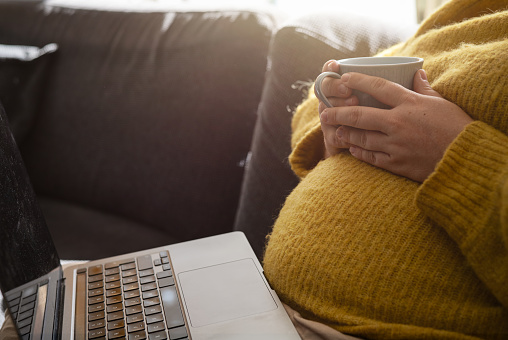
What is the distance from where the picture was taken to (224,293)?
609 millimetres

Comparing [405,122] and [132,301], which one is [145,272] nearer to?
[132,301]

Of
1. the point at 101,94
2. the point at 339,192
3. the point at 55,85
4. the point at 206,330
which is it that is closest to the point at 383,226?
the point at 339,192

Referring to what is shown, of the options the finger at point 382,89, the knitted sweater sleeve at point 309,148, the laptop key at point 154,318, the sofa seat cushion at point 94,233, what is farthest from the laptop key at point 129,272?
the sofa seat cushion at point 94,233

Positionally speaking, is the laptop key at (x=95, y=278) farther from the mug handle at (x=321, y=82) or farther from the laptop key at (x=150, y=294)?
the mug handle at (x=321, y=82)

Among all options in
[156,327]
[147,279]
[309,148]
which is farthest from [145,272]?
[309,148]

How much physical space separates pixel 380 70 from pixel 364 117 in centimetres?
6

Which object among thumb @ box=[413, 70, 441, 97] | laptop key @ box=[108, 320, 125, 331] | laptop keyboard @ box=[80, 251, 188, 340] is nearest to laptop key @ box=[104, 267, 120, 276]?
laptop keyboard @ box=[80, 251, 188, 340]

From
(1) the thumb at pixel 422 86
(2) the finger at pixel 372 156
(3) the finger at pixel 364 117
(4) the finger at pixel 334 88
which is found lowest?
(2) the finger at pixel 372 156

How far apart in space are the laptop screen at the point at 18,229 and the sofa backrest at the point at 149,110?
21.0 inches

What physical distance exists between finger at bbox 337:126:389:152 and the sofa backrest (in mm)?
567

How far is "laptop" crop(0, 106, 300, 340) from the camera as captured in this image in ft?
1.73

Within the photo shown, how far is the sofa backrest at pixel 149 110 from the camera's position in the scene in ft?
3.81

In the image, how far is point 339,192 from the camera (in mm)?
582

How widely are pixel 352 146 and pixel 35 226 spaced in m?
0.43
